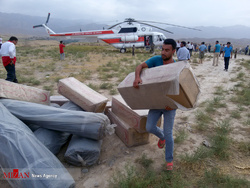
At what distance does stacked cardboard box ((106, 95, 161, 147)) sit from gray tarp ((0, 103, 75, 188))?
1244 millimetres

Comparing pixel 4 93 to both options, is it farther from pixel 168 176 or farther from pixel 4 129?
pixel 168 176

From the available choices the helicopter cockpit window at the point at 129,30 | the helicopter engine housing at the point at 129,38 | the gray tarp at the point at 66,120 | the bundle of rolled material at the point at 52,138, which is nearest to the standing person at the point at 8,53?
the gray tarp at the point at 66,120

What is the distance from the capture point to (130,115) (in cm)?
292

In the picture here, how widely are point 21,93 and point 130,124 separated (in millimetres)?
2019

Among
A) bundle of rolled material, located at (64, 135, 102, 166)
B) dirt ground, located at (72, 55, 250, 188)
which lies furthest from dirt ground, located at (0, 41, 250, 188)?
bundle of rolled material, located at (64, 135, 102, 166)

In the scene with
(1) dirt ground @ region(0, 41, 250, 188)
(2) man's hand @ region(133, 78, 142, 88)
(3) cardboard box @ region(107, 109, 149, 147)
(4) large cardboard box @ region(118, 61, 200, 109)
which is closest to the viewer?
(4) large cardboard box @ region(118, 61, 200, 109)

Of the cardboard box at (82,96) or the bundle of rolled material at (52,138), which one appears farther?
the cardboard box at (82,96)

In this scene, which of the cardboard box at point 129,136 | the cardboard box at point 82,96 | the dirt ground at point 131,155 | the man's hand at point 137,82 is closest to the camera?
the man's hand at point 137,82

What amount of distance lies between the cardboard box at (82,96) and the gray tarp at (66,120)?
1.71 ft

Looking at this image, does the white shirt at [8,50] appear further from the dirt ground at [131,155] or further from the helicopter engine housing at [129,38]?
the helicopter engine housing at [129,38]

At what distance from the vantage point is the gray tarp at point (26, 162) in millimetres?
1706

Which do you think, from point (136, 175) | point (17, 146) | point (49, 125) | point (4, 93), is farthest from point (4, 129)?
point (136, 175)

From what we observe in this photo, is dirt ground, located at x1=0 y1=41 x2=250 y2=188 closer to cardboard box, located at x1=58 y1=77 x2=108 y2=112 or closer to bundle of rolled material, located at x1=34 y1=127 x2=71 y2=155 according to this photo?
bundle of rolled material, located at x1=34 y1=127 x2=71 y2=155

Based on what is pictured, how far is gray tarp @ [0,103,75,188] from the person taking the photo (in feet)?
5.60
